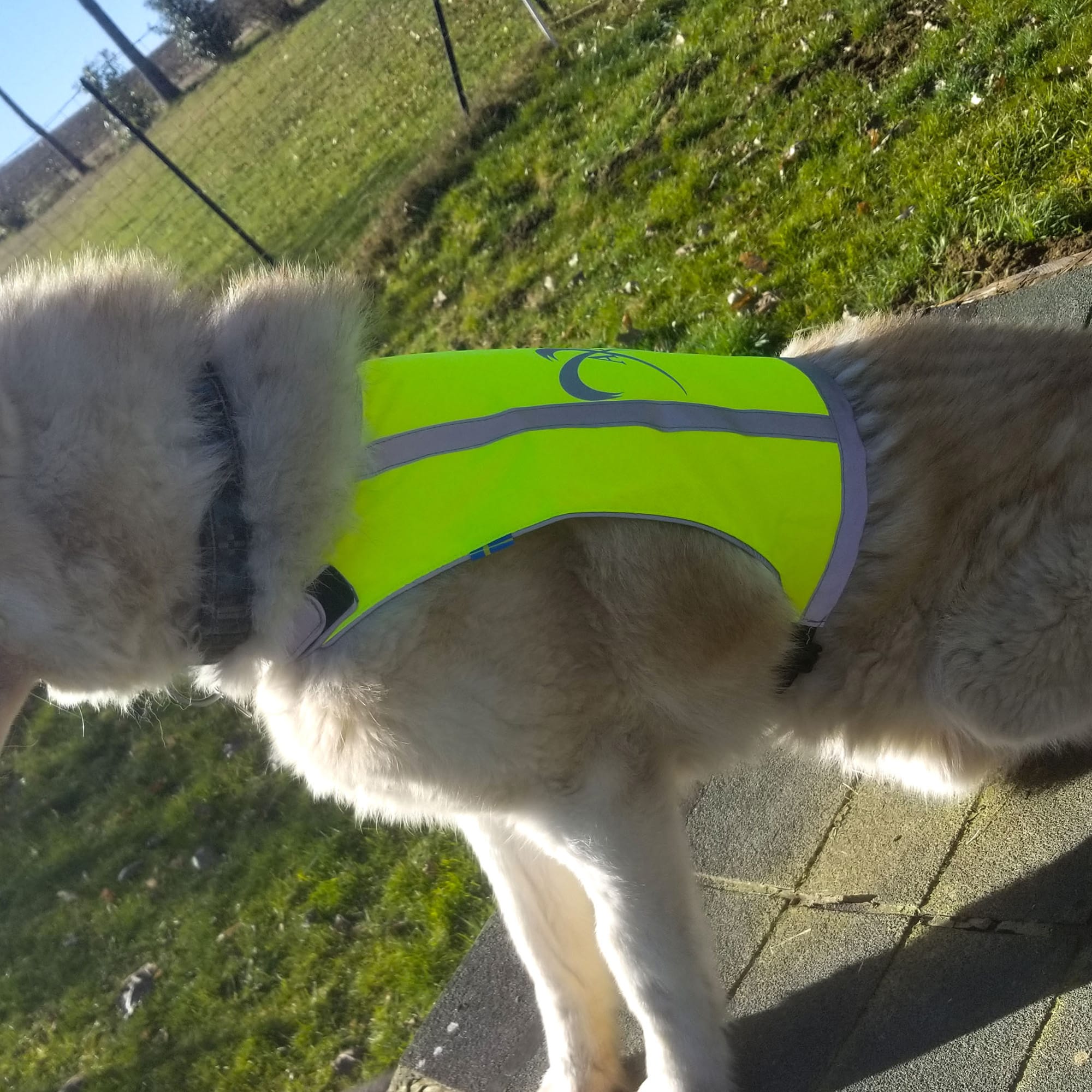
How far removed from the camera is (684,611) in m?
2.40

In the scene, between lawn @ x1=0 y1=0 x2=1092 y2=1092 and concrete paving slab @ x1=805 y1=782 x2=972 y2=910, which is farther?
lawn @ x1=0 y1=0 x2=1092 y2=1092

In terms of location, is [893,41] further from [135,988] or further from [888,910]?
[135,988]

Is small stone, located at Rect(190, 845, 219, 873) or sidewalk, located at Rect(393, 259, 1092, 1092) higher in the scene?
sidewalk, located at Rect(393, 259, 1092, 1092)

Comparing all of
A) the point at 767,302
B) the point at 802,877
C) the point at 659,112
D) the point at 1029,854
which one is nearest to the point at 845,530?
the point at 1029,854

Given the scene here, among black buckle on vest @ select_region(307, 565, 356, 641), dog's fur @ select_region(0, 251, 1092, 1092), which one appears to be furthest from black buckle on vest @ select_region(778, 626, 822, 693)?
black buckle on vest @ select_region(307, 565, 356, 641)

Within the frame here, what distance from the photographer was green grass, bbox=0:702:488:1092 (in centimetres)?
394

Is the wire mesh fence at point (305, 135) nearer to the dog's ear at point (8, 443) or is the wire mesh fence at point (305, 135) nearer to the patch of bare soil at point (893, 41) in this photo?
the patch of bare soil at point (893, 41)

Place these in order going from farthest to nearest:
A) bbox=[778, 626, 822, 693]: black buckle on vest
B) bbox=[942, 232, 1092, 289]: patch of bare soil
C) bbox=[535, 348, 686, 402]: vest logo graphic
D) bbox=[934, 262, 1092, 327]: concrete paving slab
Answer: bbox=[942, 232, 1092, 289]: patch of bare soil, bbox=[934, 262, 1092, 327]: concrete paving slab, bbox=[778, 626, 822, 693]: black buckle on vest, bbox=[535, 348, 686, 402]: vest logo graphic

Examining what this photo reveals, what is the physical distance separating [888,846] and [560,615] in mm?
1217

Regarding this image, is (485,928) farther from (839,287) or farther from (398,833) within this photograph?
(839,287)

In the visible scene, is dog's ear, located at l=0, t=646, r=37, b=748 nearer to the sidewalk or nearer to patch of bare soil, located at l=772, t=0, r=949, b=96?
the sidewalk

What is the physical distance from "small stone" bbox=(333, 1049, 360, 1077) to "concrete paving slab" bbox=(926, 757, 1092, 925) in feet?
7.50

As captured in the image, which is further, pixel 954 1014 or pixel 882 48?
pixel 882 48

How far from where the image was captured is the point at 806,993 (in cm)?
255
